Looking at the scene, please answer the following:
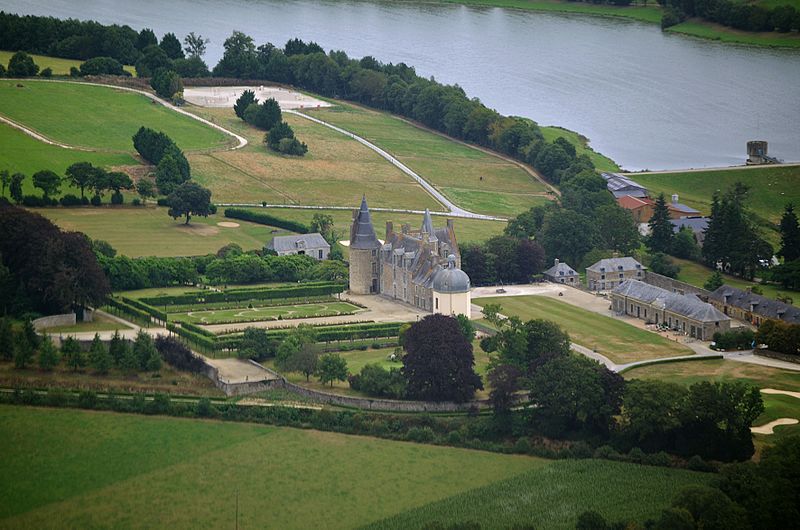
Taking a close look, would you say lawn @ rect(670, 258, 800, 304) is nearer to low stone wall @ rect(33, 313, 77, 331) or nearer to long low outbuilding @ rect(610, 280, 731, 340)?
long low outbuilding @ rect(610, 280, 731, 340)

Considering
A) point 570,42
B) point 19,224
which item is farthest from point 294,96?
point 19,224

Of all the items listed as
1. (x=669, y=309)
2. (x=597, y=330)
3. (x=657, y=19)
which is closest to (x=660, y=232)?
(x=669, y=309)

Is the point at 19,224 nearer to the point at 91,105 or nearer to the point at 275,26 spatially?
the point at 91,105

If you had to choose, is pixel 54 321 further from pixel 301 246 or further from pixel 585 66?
pixel 585 66

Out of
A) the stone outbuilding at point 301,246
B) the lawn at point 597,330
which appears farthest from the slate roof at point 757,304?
the stone outbuilding at point 301,246

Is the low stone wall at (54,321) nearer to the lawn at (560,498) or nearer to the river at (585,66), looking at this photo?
the lawn at (560,498)

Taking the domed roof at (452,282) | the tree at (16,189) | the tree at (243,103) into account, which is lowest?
the domed roof at (452,282)
